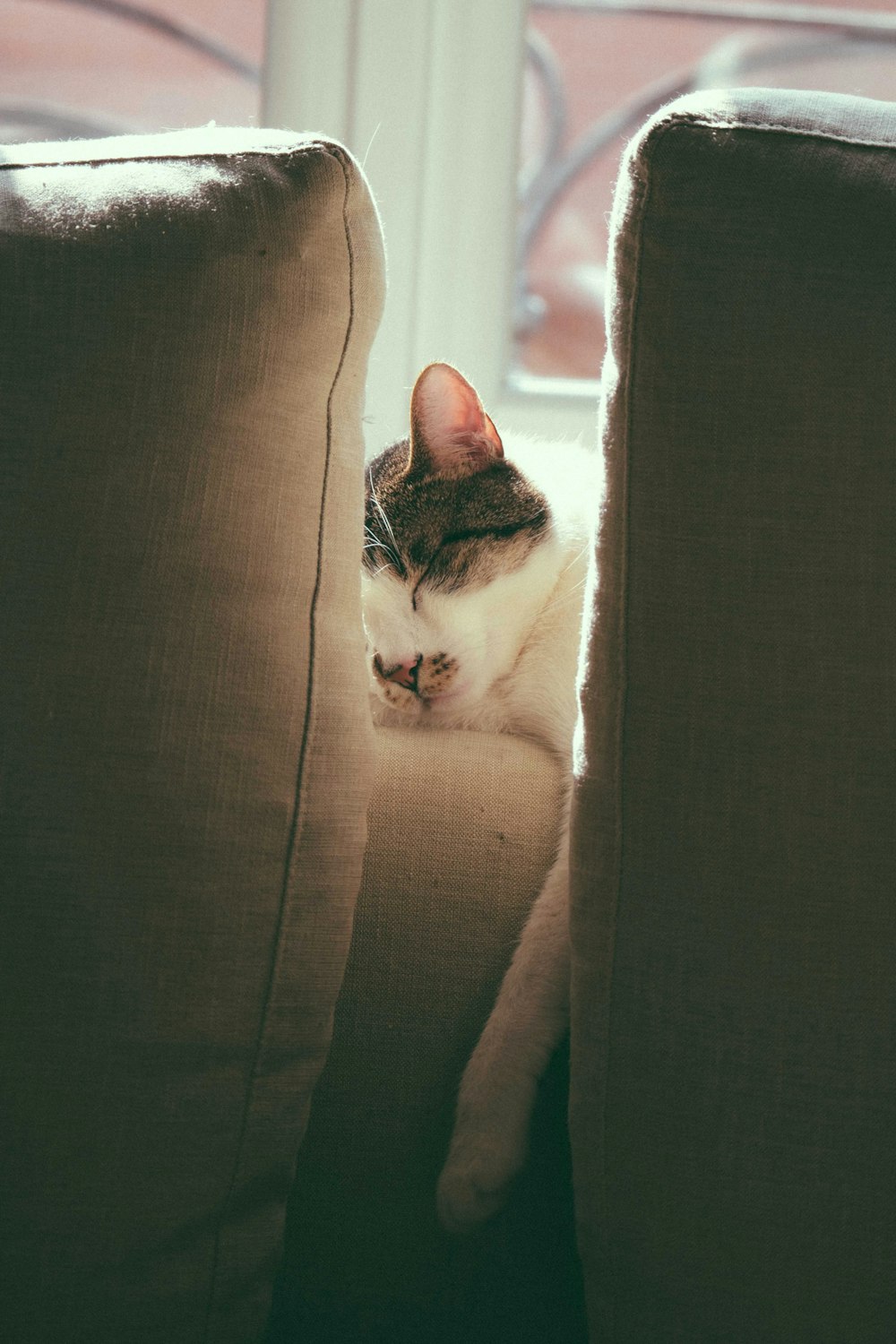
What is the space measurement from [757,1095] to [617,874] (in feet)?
0.46

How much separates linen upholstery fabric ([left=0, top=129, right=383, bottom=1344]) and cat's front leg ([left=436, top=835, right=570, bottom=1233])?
13cm

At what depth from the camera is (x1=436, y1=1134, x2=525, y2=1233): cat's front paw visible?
729mm

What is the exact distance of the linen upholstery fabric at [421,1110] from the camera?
75 cm

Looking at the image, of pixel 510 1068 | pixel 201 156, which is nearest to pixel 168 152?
pixel 201 156

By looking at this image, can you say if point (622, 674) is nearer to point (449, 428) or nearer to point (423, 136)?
point (449, 428)

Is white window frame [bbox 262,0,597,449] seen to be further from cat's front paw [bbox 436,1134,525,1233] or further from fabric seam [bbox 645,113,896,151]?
cat's front paw [bbox 436,1134,525,1233]

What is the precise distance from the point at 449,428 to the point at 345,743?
0.48 metres

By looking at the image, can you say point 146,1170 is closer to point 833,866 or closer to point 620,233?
point 833,866

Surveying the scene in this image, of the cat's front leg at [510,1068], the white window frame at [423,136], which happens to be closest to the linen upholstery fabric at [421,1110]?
the cat's front leg at [510,1068]

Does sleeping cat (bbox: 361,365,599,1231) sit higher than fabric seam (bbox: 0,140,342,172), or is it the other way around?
fabric seam (bbox: 0,140,342,172)

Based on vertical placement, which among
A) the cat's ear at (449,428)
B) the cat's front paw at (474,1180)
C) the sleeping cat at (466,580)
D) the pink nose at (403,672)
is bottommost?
the cat's front paw at (474,1180)

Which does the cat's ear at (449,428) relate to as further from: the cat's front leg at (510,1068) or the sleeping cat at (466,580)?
the cat's front leg at (510,1068)

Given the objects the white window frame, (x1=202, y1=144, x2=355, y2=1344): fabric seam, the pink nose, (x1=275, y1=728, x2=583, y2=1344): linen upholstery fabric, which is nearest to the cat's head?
the pink nose

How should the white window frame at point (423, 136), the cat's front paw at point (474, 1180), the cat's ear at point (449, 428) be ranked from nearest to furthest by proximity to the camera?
the cat's front paw at point (474, 1180), the cat's ear at point (449, 428), the white window frame at point (423, 136)
